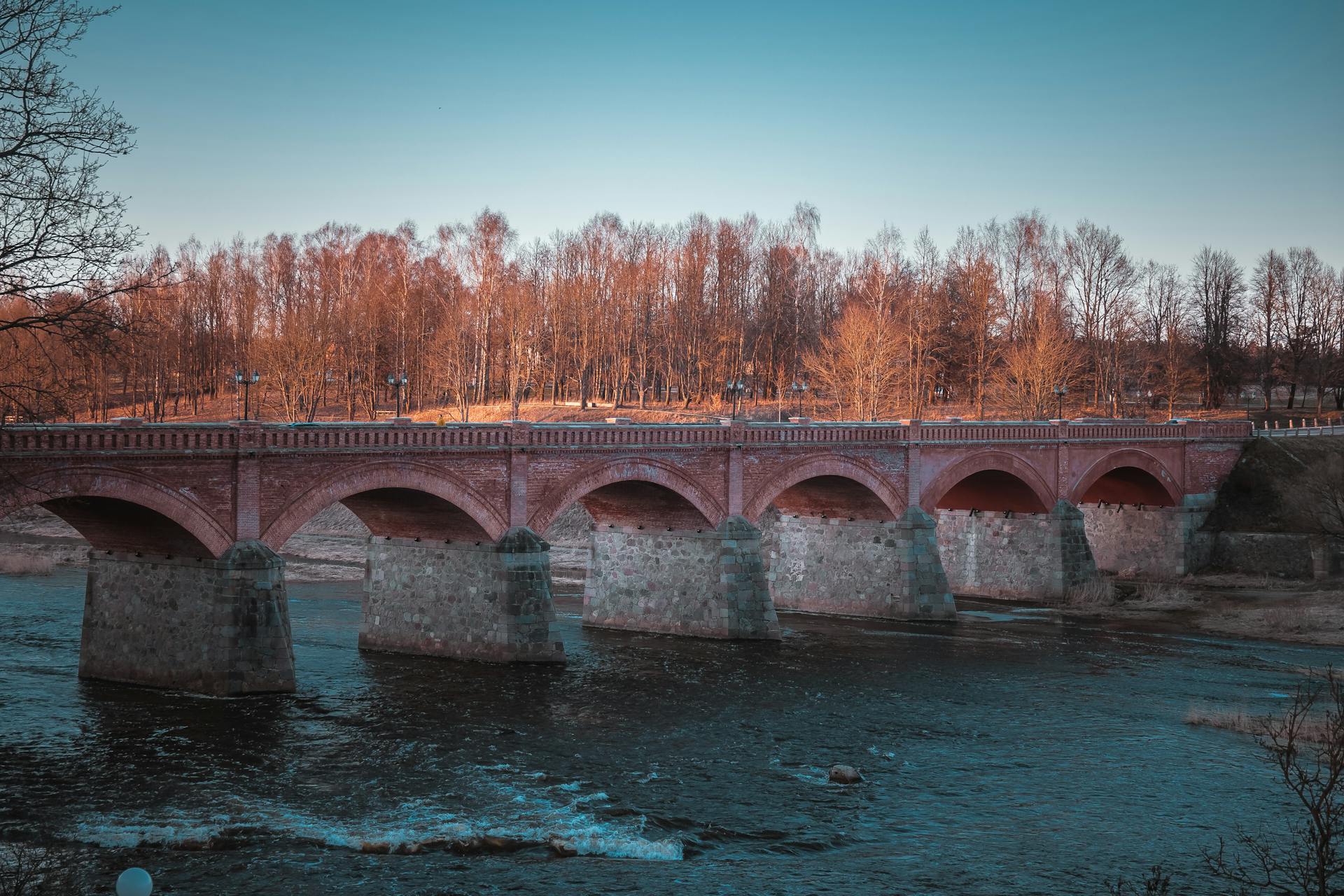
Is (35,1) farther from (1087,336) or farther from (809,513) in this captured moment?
(1087,336)

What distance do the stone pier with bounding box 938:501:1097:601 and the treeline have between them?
773 inches

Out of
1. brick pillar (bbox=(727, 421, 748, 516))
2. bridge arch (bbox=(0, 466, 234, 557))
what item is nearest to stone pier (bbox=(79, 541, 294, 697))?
bridge arch (bbox=(0, 466, 234, 557))

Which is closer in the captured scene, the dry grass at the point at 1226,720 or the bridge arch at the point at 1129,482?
the dry grass at the point at 1226,720

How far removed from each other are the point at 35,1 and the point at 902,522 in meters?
31.8

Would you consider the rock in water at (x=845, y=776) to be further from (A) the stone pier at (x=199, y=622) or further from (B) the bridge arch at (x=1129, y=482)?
(B) the bridge arch at (x=1129, y=482)

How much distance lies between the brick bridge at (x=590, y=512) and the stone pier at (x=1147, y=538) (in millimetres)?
108

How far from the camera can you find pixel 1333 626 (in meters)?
38.2

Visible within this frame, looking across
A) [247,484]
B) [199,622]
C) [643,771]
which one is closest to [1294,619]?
[643,771]

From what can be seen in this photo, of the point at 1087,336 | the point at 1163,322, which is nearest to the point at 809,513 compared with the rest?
the point at 1087,336

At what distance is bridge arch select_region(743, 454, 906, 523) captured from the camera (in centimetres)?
3797

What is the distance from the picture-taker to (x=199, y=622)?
84.6 ft

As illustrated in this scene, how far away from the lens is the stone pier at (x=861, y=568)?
40.4m

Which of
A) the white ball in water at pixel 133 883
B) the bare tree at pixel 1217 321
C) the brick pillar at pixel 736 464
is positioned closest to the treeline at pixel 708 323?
the bare tree at pixel 1217 321

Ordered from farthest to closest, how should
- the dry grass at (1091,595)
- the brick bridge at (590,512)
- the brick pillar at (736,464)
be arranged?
the dry grass at (1091,595) → the brick pillar at (736,464) → the brick bridge at (590,512)
